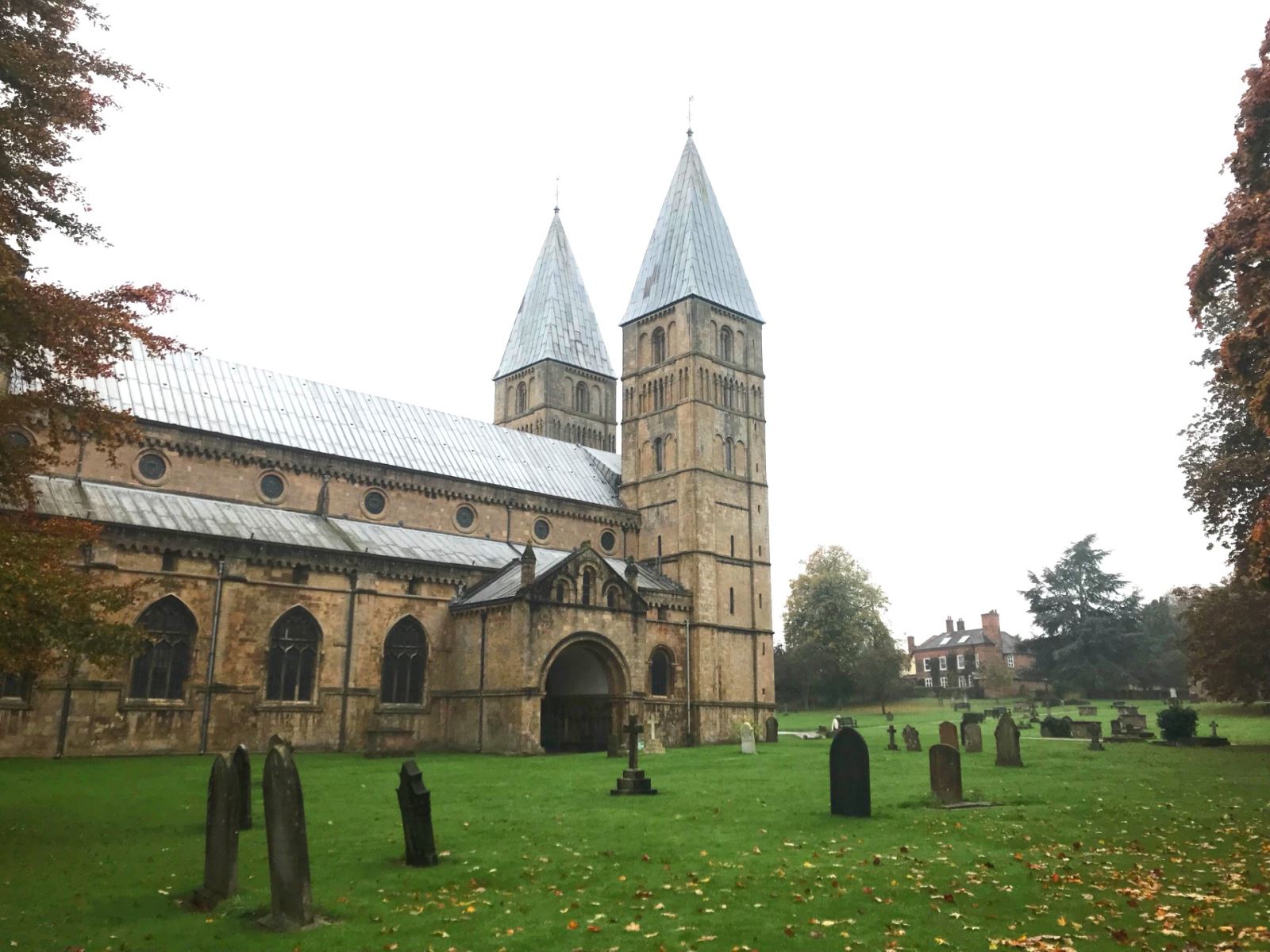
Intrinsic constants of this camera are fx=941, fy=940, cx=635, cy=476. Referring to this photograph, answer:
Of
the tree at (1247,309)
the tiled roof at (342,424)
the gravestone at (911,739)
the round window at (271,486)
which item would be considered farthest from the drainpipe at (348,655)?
the tree at (1247,309)

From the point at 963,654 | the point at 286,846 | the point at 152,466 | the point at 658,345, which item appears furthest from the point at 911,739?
the point at 963,654

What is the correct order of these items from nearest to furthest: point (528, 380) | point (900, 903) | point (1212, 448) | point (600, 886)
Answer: point (900, 903) < point (600, 886) < point (1212, 448) < point (528, 380)

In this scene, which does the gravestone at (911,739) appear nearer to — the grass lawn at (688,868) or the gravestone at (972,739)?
the gravestone at (972,739)

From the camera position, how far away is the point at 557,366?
56.5m

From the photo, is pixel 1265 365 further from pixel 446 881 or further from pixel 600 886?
pixel 446 881

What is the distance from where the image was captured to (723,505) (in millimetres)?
41625

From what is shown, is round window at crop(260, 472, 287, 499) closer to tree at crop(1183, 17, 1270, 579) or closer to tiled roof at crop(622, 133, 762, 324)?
tiled roof at crop(622, 133, 762, 324)

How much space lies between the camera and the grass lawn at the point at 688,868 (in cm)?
803

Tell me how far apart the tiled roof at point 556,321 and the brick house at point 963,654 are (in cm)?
4388

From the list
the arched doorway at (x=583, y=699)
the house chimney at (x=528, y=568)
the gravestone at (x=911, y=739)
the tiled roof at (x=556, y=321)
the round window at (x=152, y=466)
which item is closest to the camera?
the gravestone at (x=911, y=739)

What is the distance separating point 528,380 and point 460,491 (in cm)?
2142

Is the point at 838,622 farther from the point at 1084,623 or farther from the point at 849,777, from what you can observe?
the point at 849,777

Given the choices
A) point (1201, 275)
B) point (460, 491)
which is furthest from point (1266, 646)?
point (460, 491)

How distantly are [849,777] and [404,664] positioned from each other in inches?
787
